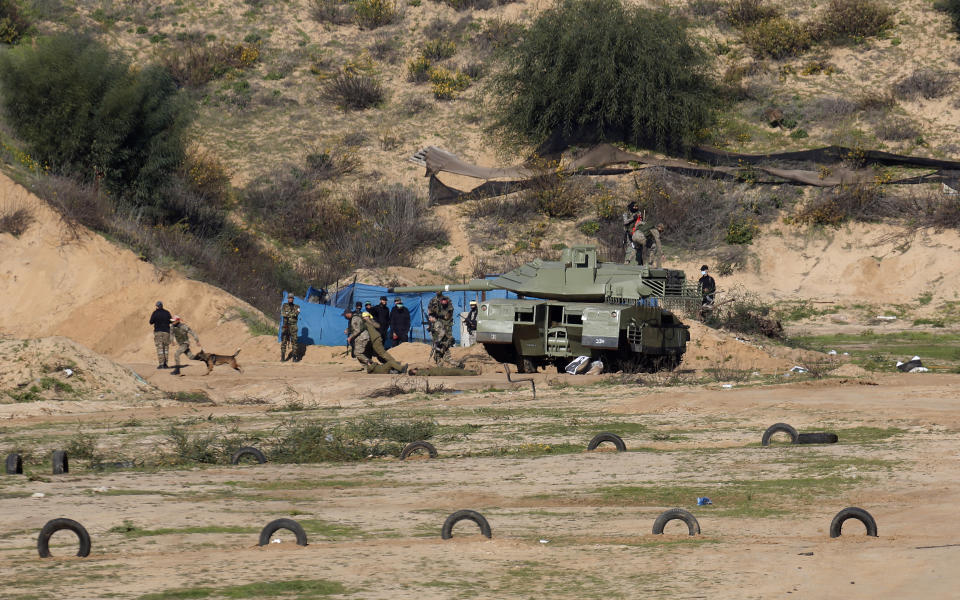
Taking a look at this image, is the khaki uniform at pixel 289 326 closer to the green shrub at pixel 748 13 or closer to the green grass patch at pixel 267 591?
the green grass patch at pixel 267 591

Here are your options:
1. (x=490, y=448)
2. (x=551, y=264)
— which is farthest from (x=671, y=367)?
(x=490, y=448)

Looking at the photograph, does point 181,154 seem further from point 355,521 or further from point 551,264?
point 355,521

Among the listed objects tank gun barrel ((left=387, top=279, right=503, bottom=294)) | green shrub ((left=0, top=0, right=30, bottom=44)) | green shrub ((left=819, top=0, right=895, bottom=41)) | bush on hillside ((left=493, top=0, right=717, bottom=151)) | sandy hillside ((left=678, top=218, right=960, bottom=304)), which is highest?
green shrub ((left=819, top=0, right=895, bottom=41))

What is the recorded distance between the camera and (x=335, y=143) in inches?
1837

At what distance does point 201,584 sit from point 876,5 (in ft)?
153

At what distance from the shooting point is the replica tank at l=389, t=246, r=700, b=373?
20.8 meters

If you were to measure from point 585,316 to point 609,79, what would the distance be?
21.7 meters

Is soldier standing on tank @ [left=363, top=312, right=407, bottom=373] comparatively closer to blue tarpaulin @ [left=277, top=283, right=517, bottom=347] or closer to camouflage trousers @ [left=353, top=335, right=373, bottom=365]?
camouflage trousers @ [left=353, top=335, right=373, bottom=365]

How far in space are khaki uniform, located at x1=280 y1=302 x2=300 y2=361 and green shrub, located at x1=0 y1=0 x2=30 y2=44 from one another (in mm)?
25987

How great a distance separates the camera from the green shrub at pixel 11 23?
1852 inches

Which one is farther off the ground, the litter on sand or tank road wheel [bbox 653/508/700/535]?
the litter on sand

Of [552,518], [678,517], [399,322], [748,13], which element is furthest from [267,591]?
[748,13]

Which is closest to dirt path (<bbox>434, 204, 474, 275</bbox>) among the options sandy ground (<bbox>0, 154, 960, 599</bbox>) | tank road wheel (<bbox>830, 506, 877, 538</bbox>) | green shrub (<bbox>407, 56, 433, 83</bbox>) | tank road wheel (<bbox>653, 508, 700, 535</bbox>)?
green shrub (<bbox>407, 56, 433, 83</bbox>)

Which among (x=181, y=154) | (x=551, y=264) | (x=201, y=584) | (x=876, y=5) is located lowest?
(x=201, y=584)
